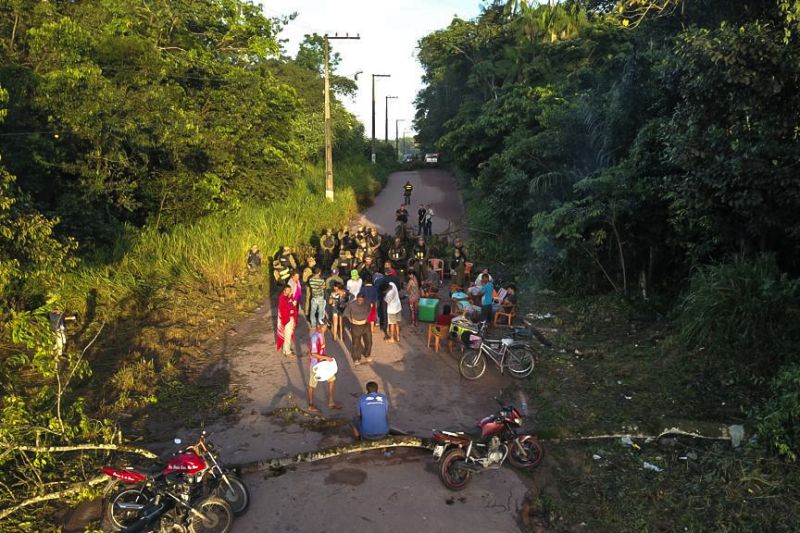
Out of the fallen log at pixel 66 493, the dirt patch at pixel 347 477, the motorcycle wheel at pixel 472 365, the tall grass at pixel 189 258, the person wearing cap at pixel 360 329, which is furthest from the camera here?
the tall grass at pixel 189 258

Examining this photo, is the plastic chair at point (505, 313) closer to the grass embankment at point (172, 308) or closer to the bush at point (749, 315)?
the bush at point (749, 315)

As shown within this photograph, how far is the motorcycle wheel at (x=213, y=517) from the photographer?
541 cm

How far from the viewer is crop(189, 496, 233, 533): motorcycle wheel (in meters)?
5.41

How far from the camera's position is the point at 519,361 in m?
9.55

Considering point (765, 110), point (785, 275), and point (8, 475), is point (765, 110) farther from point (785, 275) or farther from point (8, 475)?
point (8, 475)

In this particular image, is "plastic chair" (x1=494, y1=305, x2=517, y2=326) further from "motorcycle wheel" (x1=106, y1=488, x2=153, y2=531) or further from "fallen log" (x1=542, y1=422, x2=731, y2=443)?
"motorcycle wheel" (x1=106, y1=488, x2=153, y2=531)

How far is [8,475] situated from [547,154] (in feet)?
53.7

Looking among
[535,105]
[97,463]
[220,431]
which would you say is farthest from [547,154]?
[97,463]

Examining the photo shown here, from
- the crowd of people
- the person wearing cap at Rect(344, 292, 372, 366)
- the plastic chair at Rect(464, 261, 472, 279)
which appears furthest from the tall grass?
the plastic chair at Rect(464, 261, 472, 279)

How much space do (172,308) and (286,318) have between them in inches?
153

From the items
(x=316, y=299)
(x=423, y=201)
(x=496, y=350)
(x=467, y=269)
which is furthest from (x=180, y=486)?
(x=423, y=201)

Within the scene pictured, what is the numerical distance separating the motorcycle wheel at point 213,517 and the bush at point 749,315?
293 inches

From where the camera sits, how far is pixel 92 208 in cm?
1535

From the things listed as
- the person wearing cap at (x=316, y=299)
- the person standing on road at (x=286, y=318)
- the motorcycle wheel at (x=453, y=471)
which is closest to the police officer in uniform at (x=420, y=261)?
the person wearing cap at (x=316, y=299)
